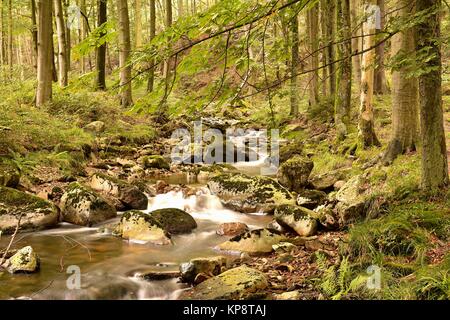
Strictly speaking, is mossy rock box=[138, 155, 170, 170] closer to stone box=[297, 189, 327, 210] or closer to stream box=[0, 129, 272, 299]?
stream box=[0, 129, 272, 299]

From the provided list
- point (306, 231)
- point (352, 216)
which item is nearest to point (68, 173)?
point (306, 231)

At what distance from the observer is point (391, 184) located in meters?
7.69

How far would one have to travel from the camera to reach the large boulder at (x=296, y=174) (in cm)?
1177

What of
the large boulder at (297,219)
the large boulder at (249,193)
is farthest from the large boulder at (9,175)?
the large boulder at (297,219)

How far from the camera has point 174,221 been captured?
8.77 metres

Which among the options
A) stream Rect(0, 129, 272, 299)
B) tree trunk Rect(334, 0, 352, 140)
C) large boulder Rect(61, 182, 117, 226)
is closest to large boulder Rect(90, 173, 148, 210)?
stream Rect(0, 129, 272, 299)

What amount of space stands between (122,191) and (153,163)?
15.2ft

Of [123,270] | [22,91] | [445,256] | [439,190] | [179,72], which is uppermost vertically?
[22,91]

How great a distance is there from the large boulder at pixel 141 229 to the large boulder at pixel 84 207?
31.3 inches

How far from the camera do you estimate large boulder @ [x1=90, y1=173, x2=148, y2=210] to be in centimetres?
1002

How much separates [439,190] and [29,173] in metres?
8.80

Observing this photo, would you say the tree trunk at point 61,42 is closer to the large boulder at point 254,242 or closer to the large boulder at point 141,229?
the large boulder at point 141,229

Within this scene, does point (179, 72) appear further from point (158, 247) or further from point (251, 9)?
point (158, 247)
